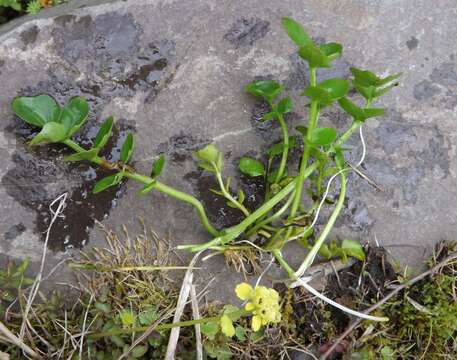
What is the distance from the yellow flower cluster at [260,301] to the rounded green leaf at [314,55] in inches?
26.6

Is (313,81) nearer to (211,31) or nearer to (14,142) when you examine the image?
(211,31)

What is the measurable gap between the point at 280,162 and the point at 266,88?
0.27 meters

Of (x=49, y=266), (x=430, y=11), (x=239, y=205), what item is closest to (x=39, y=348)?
(x=49, y=266)

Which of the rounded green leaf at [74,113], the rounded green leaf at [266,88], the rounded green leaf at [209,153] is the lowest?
the rounded green leaf at [209,153]

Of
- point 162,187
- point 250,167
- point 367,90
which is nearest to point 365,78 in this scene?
point 367,90

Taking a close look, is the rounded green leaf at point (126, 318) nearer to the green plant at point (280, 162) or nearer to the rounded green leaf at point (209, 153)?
the green plant at point (280, 162)

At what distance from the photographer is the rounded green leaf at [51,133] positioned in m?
1.67

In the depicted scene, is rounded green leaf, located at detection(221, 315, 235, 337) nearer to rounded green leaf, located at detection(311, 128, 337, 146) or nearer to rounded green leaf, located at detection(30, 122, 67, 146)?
rounded green leaf, located at detection(311, 128, 337, 146)

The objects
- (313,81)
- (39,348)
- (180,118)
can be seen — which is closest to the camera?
(313,81)

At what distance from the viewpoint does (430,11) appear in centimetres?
207

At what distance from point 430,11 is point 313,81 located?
0.68m

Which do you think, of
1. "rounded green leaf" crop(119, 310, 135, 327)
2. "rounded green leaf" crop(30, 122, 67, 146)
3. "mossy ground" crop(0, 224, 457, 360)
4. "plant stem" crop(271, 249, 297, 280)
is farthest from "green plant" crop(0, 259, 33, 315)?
"plant stem" crop(271, 249, 297, 280)

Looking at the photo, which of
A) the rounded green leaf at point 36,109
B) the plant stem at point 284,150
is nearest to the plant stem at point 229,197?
the plant stem at point 284,150

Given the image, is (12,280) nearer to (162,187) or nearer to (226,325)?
(162,187)
